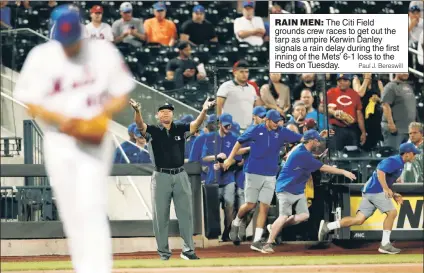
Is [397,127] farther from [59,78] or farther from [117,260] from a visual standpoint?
[59,78]

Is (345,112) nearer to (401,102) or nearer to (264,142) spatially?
(401,102)

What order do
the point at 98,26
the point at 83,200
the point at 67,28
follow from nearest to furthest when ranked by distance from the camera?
the point at 67,28 < the point at 83,200 < the point at 98,26

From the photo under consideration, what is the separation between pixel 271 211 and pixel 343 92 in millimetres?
2136

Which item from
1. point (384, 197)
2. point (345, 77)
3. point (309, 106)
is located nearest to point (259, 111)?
point (309, 106)

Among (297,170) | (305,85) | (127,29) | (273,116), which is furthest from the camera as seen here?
(127,29)

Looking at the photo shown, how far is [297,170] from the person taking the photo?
50.7 feet

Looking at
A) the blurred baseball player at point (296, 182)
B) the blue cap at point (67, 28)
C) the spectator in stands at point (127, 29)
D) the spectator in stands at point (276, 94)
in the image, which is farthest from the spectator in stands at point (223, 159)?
the blue cap at point (67, 28)

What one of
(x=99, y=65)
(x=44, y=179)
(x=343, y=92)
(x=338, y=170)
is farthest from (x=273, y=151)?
(x=99, y=65)

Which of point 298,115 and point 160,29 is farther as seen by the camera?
point 160,29

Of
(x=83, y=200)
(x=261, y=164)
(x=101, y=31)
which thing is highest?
(x=101, y=31)

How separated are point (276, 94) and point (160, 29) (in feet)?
10.1

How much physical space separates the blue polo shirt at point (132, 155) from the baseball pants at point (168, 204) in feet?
6.60

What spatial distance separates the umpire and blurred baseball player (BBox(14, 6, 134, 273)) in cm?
674

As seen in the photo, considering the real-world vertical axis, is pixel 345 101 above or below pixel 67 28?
below
